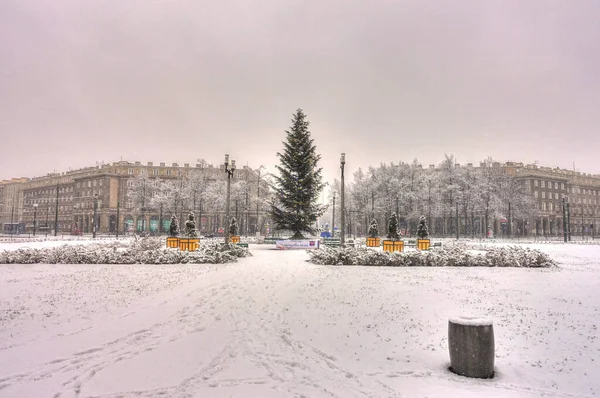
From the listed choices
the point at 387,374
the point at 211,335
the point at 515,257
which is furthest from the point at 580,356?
the point at 515,257

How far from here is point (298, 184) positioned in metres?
37.0

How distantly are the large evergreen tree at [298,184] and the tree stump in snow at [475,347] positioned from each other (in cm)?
3053

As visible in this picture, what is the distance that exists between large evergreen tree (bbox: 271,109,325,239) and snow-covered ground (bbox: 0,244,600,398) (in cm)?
2286

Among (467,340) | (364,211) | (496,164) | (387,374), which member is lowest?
(387,374)

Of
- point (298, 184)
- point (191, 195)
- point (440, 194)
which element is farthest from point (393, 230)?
point (191, 195)

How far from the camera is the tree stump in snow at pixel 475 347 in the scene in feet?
17.4

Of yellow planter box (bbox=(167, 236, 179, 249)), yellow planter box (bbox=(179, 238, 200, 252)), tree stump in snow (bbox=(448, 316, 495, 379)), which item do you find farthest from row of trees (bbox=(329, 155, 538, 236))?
tree stump in snow (bbox=(448, 316, 495, 379))

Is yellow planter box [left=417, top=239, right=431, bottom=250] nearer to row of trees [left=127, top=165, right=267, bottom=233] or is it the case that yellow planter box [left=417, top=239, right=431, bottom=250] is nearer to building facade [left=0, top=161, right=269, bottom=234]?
row of trees [left=127, top=165, right=267, bottom=233]

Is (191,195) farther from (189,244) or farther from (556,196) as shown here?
(556,196)

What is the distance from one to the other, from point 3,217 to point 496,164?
541 ft

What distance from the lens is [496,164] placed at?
72.9m

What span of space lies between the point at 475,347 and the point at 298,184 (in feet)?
105

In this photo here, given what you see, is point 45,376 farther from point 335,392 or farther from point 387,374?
point 387,374

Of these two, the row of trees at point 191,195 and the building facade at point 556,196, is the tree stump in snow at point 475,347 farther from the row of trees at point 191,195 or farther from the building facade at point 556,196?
the building facade at point 556,196
